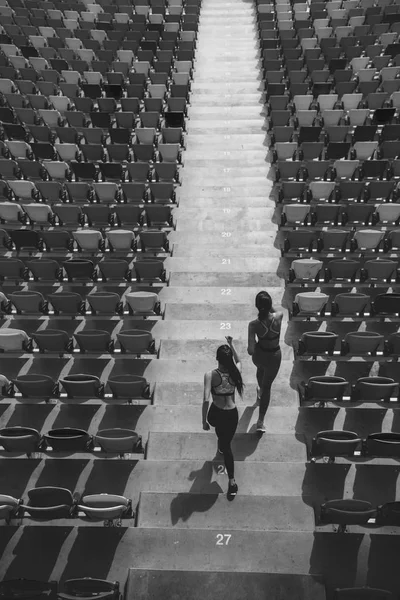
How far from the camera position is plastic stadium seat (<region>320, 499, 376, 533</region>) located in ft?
15.2

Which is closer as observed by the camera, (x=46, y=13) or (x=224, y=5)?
(x=46, y=13)

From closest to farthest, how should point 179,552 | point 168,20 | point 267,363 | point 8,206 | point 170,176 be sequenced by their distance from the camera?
point 179,552 < point 267,363 < point 8,206 < point 170,176 < point 168,20

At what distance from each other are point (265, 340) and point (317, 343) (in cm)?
185

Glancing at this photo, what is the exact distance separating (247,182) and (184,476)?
7.33 meters

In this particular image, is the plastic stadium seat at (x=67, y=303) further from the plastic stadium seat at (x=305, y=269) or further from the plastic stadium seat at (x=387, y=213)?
the plastic stadium seat at (x=387, y=213)

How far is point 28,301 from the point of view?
25.2 feet

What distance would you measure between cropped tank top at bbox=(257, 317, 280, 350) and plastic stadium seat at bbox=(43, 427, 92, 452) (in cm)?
231

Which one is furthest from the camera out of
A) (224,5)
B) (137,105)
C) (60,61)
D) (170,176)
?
(224,5)

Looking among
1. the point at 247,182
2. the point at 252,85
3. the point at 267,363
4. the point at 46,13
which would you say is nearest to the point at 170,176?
the point at 247,182

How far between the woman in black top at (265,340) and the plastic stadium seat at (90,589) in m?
2.56

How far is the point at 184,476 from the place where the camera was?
18.5ft

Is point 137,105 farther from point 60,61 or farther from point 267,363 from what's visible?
point 267,363

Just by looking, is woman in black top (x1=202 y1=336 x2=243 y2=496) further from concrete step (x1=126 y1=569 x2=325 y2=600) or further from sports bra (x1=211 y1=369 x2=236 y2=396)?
concrete step (x1=126 y1=569 x2=325 y2=600)

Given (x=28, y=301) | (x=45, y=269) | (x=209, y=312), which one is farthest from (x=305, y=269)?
(x=28, y=301)
